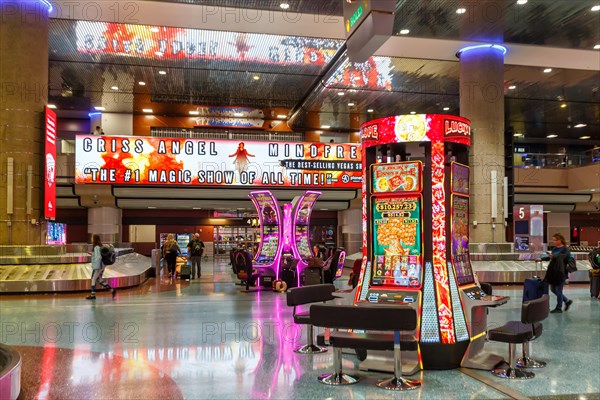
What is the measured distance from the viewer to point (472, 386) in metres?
4.50

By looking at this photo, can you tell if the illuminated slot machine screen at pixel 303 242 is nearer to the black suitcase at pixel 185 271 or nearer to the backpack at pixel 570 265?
the black suitcase at pixel 185 271

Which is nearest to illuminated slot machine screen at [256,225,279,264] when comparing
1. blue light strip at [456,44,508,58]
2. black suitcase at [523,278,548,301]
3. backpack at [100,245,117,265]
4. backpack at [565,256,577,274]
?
backpack at [100,245,117,265]

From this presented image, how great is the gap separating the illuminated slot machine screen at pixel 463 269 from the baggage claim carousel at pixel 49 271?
8.57 m

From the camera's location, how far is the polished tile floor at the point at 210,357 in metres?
4.34

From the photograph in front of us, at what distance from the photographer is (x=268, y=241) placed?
12.9 meters

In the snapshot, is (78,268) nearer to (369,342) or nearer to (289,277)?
(289,277)

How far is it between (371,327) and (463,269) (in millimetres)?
1693

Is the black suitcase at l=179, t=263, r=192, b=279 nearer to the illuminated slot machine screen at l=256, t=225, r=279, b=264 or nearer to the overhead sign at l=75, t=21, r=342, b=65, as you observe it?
the illuminated slot machine screen at l=256, t=225, r=279, b=264

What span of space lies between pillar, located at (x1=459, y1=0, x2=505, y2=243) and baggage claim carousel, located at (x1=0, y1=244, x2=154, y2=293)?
9.21 meters

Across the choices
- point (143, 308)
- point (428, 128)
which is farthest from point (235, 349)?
point (143, 308)

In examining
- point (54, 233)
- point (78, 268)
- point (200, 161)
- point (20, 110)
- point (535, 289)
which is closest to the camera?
point (535, 289)

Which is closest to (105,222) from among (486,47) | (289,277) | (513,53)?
(289,277)

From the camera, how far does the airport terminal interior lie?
489cm

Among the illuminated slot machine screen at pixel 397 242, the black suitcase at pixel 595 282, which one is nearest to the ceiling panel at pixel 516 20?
the black suitcase at pixel 595 282
